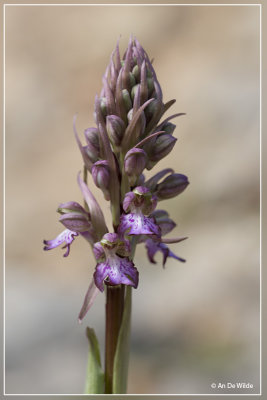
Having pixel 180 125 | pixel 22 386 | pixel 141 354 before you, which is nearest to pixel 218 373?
pixel 141 354

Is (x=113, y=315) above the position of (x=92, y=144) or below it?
below

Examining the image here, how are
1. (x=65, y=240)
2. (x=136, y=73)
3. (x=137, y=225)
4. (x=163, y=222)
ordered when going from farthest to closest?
(x=163, y=222)
(x=65, y=240)
(x=136, y=73)
(x=137, y=225)

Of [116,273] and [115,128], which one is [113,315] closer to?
[116,273]

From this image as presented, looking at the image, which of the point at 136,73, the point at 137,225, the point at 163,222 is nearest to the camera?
the point at 137,225

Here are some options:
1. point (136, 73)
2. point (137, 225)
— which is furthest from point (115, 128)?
point (137, 225)

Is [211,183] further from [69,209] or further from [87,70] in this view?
[69,209]

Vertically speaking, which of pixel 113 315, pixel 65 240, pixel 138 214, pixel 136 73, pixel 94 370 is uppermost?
pixel 136 73
